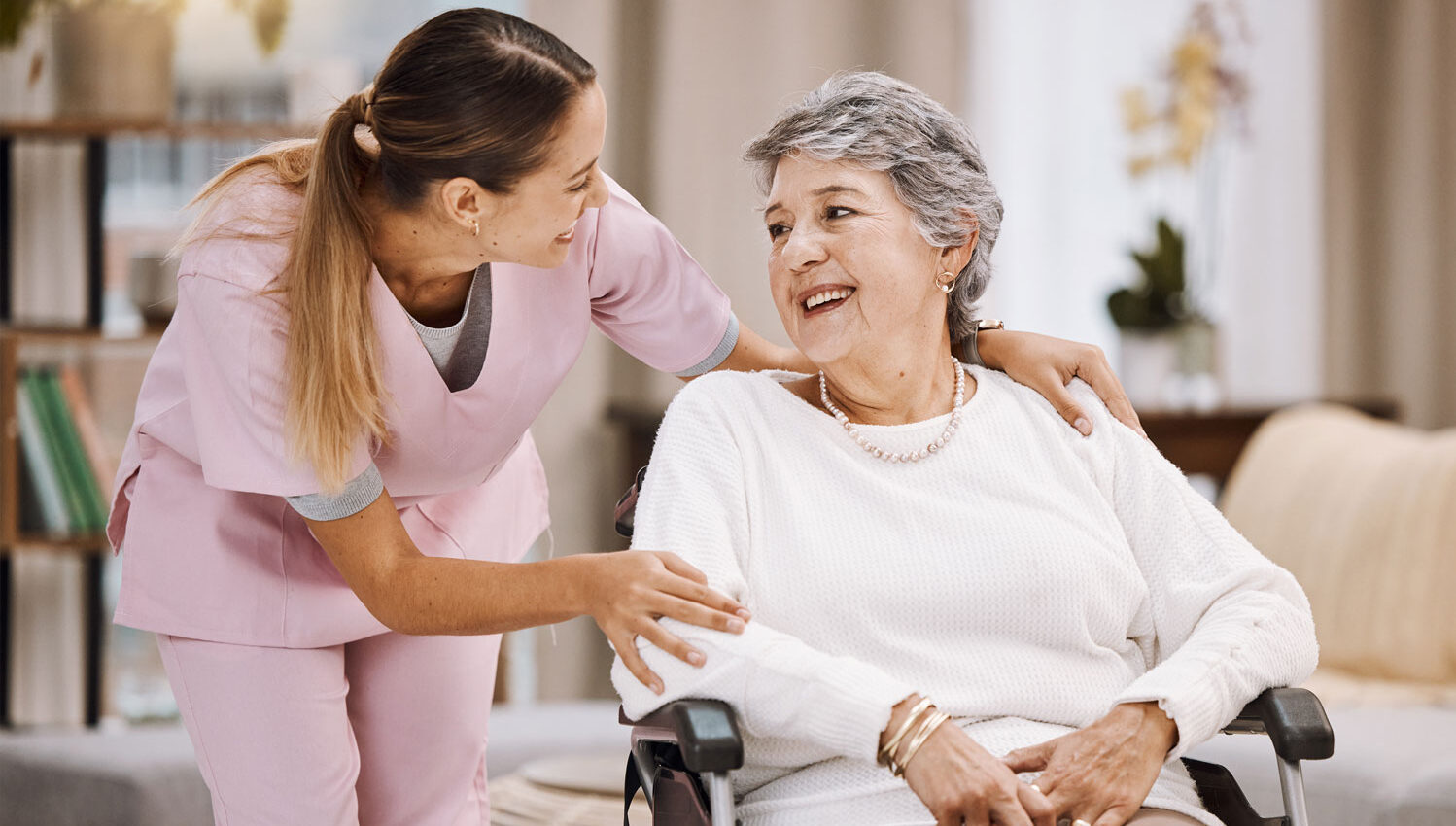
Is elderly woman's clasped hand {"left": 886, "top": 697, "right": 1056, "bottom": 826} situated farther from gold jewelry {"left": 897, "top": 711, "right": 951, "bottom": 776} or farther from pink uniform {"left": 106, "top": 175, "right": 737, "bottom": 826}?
pink uniform {"left": 106, "top": 175, "right": 737, "bottom": 826}

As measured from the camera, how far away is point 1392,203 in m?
4.00

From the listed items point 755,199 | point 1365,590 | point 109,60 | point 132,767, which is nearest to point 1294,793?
point 1365,590

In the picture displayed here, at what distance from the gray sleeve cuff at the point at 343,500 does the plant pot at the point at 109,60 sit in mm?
1971

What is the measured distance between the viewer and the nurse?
1.46 m

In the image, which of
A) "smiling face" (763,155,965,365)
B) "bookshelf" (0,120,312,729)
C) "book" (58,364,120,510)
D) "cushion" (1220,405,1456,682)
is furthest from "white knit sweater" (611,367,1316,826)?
"book" (58,364,120,510)

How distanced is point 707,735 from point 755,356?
2.44ft

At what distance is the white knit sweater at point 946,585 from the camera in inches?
58.9

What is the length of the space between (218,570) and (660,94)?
229cm

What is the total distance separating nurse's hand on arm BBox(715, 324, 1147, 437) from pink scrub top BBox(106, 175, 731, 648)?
280 millimetres

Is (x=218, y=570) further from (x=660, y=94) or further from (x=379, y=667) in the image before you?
(x=660, y=94)

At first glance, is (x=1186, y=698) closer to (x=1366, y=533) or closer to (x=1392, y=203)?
(x=1366, y=533)

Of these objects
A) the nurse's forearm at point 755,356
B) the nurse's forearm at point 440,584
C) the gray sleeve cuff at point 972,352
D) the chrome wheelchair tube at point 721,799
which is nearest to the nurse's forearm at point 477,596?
the nurse's forearm at point 440,584

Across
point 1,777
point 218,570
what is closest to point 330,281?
point 218,570

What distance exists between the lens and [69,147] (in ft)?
11.4
